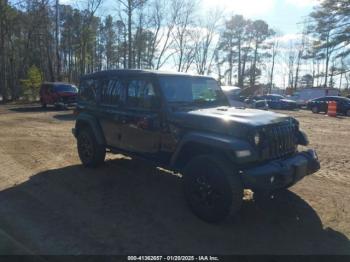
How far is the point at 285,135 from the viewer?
17.8 feet

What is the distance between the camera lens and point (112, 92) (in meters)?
7.18

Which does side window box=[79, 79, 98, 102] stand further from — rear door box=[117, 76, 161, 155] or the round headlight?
the round headlight

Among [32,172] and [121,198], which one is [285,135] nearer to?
[121,198]

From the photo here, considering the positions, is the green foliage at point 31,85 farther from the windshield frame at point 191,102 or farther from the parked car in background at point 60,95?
the windshield frame at point 191,102

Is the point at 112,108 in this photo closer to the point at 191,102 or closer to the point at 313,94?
the point at 191,102

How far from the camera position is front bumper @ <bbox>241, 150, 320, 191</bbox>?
15.3ft

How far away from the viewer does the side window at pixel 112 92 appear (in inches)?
274

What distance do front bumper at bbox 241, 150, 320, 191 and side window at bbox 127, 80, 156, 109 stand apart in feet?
6.83

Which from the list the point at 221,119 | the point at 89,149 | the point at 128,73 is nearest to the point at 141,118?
the point at 128,73

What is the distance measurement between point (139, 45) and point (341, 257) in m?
47.7

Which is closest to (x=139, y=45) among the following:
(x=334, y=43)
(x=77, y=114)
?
(x=334, y=43)

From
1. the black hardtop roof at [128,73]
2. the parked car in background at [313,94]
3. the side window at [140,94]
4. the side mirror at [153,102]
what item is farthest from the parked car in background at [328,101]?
the side mirror at [153,102]

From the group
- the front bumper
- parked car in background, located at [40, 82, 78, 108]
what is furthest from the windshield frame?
parked car in background, located at [40, 82, 78, 108]

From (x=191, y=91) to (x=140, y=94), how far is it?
86cm
